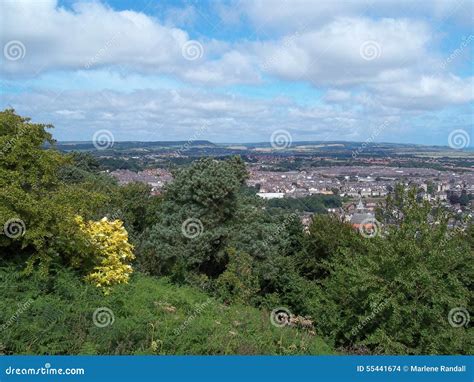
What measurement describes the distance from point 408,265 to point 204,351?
552 centimetres

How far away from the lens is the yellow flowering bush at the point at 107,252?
8945mm

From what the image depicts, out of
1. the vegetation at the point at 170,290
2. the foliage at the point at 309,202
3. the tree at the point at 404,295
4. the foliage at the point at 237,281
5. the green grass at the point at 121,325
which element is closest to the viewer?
the green grass at the point at 121,325

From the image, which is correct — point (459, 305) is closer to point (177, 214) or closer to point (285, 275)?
point (285, 275)

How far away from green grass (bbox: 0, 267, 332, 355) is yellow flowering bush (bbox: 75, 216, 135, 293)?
0.31 meters

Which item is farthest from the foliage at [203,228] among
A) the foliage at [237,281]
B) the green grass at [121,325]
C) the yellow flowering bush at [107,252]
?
the green grass at [121,325]

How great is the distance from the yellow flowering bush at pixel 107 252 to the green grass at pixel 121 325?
308mm

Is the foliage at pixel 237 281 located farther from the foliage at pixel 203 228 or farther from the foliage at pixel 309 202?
the foliage at pixel 309 202

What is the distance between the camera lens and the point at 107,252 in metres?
9.49

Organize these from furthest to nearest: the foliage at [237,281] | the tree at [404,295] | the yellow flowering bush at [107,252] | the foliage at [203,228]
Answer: the foliage at [203,228] → the foliage at [237,281] → the tree at [404,295] → the yellow flowering bush at [107,252]

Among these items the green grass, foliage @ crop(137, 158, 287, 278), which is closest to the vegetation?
the green grass

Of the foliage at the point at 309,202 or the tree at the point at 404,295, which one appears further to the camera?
the foliage at the point at 309,202

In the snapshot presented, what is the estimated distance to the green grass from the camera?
6.45 metres

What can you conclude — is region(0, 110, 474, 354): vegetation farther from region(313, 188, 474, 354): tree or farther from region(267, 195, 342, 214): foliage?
region(267, 195, 342, 214): foliage

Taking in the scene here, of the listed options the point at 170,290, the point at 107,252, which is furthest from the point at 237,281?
the point at 107,252
